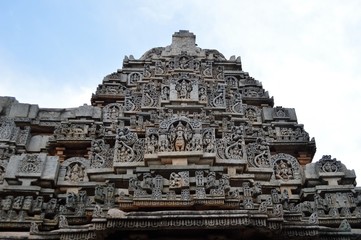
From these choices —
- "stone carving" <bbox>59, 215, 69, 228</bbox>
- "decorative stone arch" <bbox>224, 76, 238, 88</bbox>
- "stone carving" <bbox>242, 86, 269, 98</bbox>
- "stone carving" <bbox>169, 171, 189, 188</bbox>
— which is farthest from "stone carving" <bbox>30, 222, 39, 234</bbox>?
"decorative stone arch" <bbox>224, 76, 238, 88</bbox>

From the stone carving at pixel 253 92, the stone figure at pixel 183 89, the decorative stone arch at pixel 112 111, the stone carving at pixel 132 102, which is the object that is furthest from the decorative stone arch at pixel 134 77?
the stone carving at pixel 253 92

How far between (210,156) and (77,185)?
349cm

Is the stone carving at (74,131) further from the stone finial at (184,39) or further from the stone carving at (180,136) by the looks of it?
the stone finial at (184,39)

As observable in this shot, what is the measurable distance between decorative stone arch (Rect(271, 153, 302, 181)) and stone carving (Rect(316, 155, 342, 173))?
0.54 metres

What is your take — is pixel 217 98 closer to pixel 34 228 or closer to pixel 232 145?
pixel 232 145

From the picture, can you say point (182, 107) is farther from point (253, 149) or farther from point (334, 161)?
point (334, 161)

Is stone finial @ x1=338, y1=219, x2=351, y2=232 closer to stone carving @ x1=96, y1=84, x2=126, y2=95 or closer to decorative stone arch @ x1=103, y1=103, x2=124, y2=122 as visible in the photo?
decorative stone arch @ x1=103, y1=103, x2=124, y2=122

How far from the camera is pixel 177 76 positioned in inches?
530

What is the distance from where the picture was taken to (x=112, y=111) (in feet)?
44.5

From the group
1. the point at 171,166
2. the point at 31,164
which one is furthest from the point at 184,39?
the point at 31,164

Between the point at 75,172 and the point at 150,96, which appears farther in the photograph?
the point at 150,96

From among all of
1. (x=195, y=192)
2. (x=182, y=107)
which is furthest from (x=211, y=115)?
(x=195, y=192)

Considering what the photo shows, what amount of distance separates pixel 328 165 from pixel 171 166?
424 centimetres

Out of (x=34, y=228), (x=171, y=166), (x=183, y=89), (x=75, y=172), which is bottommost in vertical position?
(x=34, y=228)
